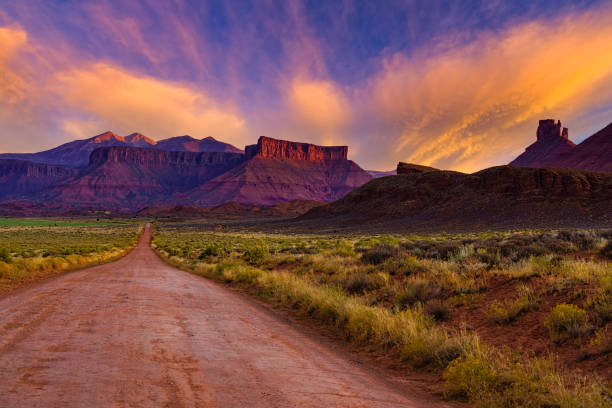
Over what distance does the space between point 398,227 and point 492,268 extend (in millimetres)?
55616

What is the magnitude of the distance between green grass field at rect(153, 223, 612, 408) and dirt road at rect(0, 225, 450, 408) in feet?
3.90

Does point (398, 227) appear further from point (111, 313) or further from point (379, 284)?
point (111, 313)

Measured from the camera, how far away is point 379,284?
38.4 feet

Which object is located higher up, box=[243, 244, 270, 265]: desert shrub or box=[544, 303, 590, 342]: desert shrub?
box=[544, 303, 590, 342]: desert shrub

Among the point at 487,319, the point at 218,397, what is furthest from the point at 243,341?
the point at 487,319

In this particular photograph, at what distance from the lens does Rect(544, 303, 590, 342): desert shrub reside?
6.04 meters

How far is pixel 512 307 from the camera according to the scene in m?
7.60

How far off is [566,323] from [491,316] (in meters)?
1.51

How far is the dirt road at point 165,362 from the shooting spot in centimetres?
409

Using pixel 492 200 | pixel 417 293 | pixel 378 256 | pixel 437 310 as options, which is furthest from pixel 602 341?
pixel 492 200

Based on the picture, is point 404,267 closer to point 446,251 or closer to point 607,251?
point 446,251

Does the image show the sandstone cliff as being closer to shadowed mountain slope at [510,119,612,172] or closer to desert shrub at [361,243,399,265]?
shadowed mountain slope at [510,119,612,172]

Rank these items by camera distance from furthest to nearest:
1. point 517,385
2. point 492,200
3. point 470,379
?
point 492,200 < point 470,379 < point 517,385

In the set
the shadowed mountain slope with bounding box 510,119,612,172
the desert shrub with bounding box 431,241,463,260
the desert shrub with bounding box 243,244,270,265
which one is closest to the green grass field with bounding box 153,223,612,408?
the desert shrub with bounding box 431,241,463,260
